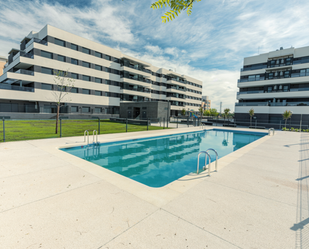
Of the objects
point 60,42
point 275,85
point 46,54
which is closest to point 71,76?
point 46,54

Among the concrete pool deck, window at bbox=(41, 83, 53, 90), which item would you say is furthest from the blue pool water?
window at bbox=(41, 83, 53, 90)

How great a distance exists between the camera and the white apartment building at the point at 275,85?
35.2m

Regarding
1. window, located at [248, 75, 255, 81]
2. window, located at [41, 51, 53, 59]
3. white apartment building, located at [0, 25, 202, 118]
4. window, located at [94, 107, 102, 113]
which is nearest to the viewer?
white apartment building, located at [0, 25, 202, 118]

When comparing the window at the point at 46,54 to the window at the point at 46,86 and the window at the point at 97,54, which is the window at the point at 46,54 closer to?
the window at the point at 46,86

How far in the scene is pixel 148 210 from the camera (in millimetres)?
3680

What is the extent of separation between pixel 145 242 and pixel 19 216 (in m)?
Result: 2.82

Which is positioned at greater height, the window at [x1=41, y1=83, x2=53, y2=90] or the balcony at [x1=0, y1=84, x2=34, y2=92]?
the window at [x1=41, y1=83, x2=53, y2=90]

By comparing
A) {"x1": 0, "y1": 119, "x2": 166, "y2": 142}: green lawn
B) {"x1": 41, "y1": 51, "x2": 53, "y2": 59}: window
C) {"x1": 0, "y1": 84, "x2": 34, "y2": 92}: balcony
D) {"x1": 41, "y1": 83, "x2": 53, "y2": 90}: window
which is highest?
{"x1": 41, "y1": 51, "x2": 53, "y2": 59}: window

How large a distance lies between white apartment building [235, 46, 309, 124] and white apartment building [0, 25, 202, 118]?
32.6 meters

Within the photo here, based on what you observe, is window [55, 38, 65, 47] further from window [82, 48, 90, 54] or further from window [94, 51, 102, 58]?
window [94, 51, 102, 58]

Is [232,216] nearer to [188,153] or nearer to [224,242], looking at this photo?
[224,242]

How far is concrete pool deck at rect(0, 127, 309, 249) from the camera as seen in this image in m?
2.79

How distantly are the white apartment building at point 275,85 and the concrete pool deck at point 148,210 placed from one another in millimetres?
37274

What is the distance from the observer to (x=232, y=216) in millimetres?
3533
